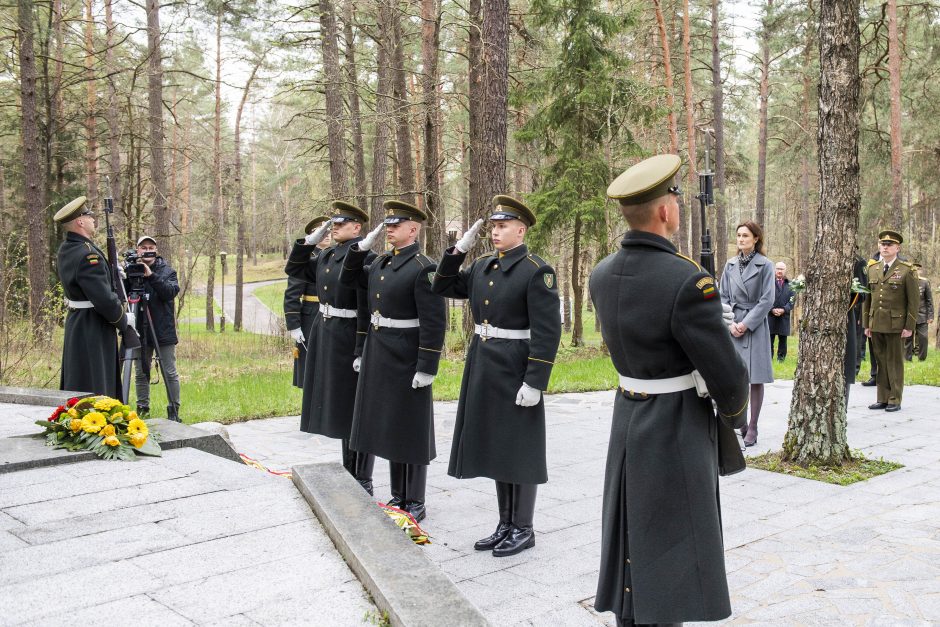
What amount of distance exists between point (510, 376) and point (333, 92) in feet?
42.3

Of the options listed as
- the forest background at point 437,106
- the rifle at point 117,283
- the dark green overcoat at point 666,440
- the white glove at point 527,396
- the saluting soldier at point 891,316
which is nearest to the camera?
the dark green overcoat at point 666,440

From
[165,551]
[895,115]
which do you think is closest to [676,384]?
[165,551]

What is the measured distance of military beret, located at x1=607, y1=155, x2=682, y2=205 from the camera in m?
3.05

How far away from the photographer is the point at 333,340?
6387 mm

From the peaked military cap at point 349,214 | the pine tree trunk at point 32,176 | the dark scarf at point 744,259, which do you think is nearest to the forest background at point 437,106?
the pine tree trunk at point 32,176

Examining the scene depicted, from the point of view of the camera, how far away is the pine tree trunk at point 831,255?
6605 mm

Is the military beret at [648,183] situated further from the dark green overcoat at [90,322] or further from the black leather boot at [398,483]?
the dark green overcoat at [90,322]

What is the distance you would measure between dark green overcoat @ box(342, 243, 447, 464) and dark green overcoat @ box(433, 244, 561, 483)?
1.71ft

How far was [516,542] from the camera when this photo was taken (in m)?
4.80

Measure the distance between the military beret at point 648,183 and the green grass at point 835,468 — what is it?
4319 mm

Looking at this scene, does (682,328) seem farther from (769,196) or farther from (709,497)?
(769,196)

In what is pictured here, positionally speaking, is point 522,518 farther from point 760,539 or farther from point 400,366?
point 760,539

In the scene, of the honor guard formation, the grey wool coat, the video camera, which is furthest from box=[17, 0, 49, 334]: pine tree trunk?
the grey wool coat

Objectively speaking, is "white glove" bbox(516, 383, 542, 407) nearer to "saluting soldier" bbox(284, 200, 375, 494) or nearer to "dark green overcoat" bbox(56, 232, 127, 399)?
"saluting soldier" bbox(284, 200, 375, 494)
